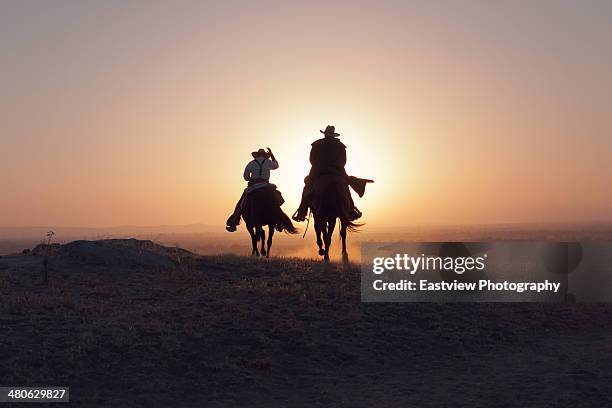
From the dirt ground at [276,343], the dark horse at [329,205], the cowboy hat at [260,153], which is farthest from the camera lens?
the cowboy hat at [260,153]

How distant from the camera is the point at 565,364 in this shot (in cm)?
1288

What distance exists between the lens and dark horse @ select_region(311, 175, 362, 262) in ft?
64.6

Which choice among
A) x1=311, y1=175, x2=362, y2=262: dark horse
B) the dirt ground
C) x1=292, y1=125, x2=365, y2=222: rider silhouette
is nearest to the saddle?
x1=292, y1=125, x2=365, y2=222: rider silhouette

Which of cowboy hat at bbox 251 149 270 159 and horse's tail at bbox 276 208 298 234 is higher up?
cowboy hat at bbox 251 149 270 159

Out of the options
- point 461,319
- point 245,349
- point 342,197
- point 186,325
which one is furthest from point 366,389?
point 342,197

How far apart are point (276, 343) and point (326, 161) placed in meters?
8.05

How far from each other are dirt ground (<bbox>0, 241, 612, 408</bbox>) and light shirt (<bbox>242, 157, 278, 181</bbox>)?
12.2 feet

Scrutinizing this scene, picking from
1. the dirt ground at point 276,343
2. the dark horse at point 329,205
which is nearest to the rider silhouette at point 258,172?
the dark horse at point 329,205

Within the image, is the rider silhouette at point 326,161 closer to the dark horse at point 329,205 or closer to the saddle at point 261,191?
the dark horse at point 329,205

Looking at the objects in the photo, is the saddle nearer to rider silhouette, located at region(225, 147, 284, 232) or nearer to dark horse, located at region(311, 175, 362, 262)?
rider silhouette, located at region(225, 147, 284, 232)

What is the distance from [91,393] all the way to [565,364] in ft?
27.2

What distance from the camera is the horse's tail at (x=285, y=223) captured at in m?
21.2

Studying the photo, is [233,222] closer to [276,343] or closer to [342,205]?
[342,205]

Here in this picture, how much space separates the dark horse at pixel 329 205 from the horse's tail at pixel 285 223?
142cm
